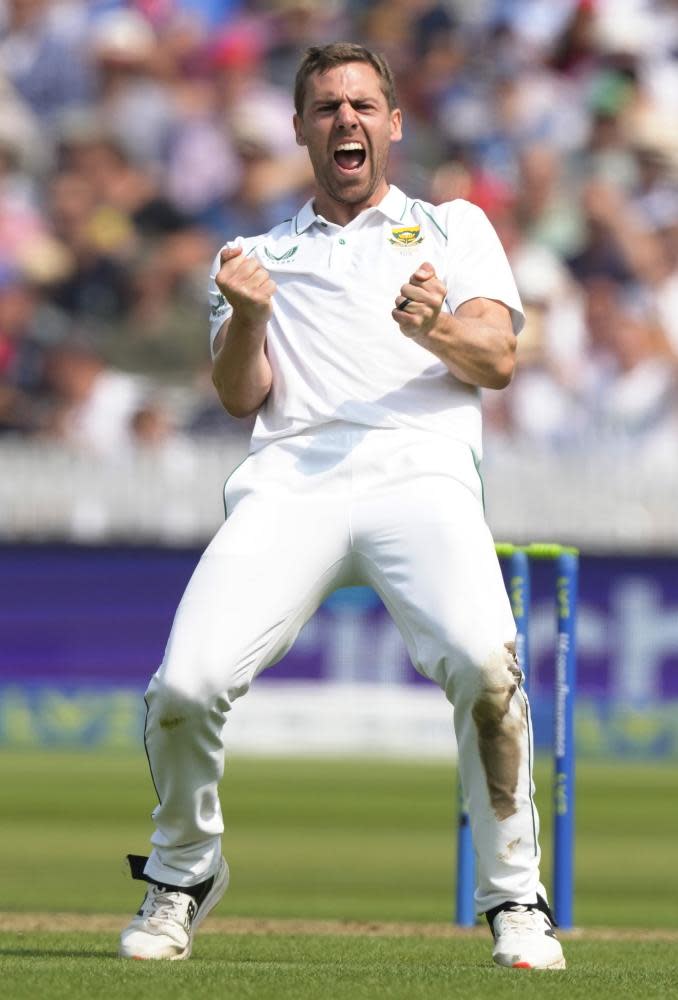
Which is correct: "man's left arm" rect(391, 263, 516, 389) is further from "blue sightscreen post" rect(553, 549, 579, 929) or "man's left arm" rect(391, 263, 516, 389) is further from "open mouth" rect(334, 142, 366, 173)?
"blue sightscreen post" rect(553, 549, 579, 929)

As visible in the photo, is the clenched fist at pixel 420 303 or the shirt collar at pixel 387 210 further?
the shirt collar at pixel 387 210

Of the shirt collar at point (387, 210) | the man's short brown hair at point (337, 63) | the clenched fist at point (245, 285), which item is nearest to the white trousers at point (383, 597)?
the clenched fist at point (245, 285)

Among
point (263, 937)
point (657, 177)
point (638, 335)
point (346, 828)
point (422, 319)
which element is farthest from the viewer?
point (657, 177)

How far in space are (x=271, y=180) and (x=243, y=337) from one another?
9.64 metres

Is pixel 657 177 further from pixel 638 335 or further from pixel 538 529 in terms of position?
pixel 538 529

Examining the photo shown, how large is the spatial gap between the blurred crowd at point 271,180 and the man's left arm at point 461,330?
24.1 feet

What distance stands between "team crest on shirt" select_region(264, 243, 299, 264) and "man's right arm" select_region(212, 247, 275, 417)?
0.16 m

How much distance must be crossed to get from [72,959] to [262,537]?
992 millimetres

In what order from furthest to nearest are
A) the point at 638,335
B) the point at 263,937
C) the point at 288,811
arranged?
1. the point at 638,335
2. the point at 288,811
3. the point at 263,937

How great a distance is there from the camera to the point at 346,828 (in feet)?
27.7

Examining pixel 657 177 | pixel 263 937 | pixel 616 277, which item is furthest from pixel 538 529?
pixel 263 937

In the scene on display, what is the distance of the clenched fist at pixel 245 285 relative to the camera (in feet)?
13.7

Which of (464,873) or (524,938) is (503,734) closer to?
(524,938)

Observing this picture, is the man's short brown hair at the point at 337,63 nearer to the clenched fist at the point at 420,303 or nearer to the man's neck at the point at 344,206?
the man's neck at the point at 344,206
